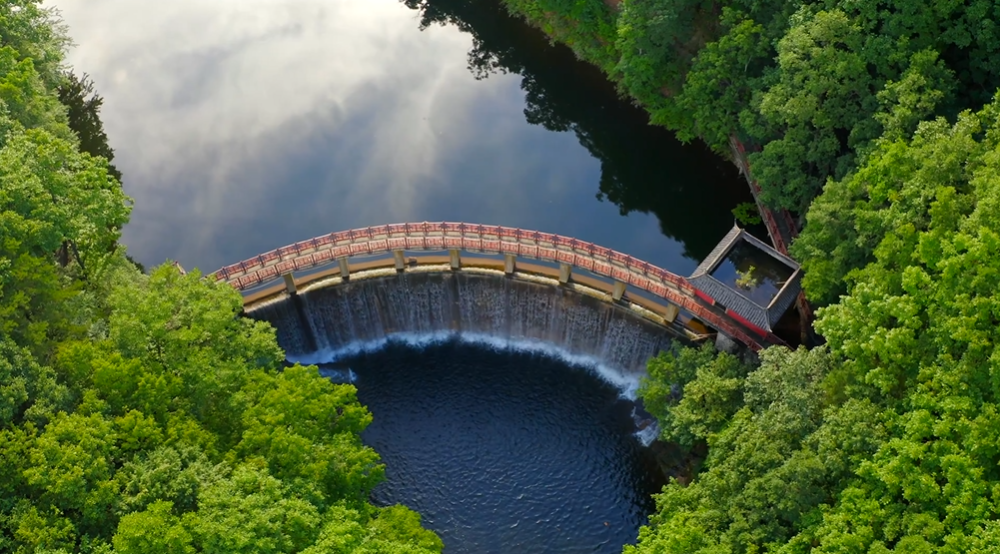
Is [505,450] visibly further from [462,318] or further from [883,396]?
[883,396]

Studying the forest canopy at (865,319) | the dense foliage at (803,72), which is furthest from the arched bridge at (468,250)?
the dense foliage at (803,72)

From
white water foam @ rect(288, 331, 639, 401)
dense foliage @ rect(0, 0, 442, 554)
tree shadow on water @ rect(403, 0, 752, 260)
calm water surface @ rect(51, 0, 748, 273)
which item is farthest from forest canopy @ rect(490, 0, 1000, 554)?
dense foliage @ rect(0, 0, 442, 554)

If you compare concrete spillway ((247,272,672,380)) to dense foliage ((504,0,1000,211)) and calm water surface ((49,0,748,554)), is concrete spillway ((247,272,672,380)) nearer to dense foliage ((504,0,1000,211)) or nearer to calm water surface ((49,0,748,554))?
calm water surface ((49,0,748,554))

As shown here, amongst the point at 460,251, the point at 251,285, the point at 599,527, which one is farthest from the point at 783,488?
the point at 251,285

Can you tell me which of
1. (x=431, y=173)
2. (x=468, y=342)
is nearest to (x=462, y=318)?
(x=468, y=342)

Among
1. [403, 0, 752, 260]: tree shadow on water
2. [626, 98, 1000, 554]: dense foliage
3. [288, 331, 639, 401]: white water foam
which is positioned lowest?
[626, 98, 1000, 554]: dense foliage

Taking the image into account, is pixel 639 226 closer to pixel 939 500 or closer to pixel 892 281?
pixel 892 281
